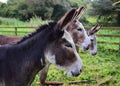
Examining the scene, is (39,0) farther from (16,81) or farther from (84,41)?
(16,81)

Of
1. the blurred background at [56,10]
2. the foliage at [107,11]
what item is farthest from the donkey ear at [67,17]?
the foliage at [107,11]

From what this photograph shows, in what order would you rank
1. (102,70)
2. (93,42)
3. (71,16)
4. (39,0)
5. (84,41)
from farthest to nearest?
1. (39,0)
2. (93,42)
3. (102,70)
4. (84,41)
5. (71,16)

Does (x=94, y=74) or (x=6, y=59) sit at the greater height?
(x=6, y=59)

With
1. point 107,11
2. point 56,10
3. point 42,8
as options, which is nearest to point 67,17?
point 107,11

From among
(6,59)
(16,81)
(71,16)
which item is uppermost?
(71,16)

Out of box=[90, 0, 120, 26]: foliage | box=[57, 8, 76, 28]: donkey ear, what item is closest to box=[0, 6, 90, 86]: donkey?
box=[57, 8, 76, 28]: donkey ear

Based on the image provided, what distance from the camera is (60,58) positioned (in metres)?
3.57

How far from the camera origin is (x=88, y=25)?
26688 millimetres

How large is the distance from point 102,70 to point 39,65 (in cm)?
635

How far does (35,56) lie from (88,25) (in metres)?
23.3

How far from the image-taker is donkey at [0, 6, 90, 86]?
355 centimetres

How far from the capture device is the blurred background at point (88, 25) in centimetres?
889

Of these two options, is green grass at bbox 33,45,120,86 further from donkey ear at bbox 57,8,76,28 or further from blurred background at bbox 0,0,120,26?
blurred background at bbox 0,0,120,26

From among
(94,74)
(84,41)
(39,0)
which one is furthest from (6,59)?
(39,0)
